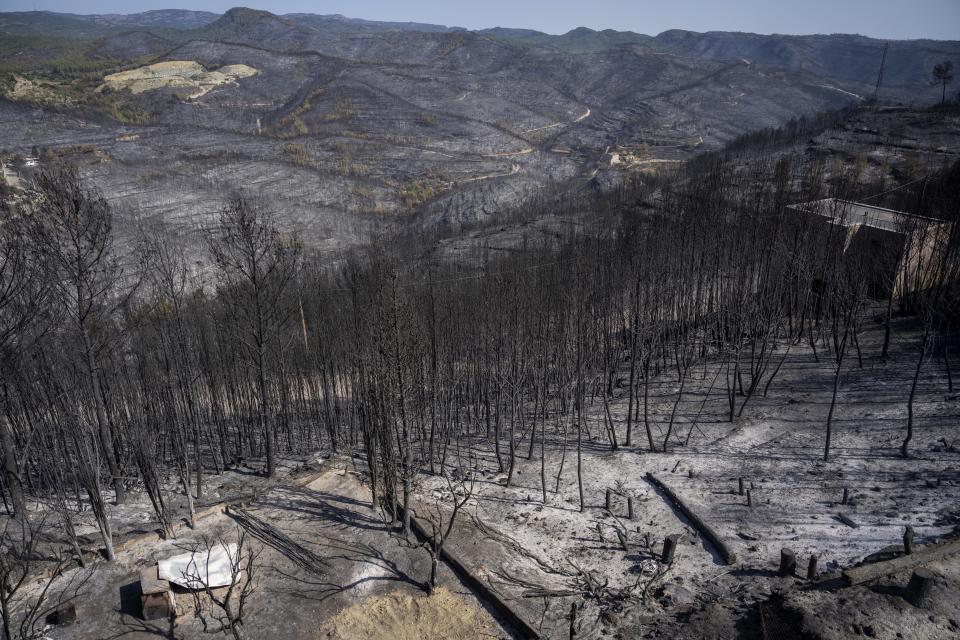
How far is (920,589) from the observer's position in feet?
38.4

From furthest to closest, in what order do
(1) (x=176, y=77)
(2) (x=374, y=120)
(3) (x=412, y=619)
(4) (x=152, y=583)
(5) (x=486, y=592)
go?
1. (1) (x=176, y=77)
2. (2) (x=374, y=120)
3. (5) (x=486, y=592)
4. (3) (x=412, y=619)
5. (4) (x=152, y=583)

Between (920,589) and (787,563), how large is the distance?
94.6 inches

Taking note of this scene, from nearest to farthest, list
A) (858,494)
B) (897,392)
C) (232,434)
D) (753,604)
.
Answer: (753,604) → (858,494) → (897,392) → (232,434)

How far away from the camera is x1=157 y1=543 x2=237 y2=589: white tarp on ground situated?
39.7 ft

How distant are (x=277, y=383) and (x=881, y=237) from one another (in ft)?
97.8

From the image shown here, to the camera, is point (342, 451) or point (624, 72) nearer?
point (342, 451)

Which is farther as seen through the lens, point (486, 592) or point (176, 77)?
point (176, 77)

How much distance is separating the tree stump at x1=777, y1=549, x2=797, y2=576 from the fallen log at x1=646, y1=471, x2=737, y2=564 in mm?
1164

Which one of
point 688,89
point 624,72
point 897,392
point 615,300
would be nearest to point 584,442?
point 615,300

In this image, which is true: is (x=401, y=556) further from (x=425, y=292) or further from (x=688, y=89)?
(x=688, y=89)

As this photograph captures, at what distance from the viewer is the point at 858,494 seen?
642 inches

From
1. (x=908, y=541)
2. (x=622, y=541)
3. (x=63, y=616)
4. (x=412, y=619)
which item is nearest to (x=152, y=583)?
(x=63, y=616)

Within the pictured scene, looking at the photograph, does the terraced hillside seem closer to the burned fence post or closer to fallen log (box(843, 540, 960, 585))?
the burned fence post

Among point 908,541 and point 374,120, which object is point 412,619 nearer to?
point 908,541
